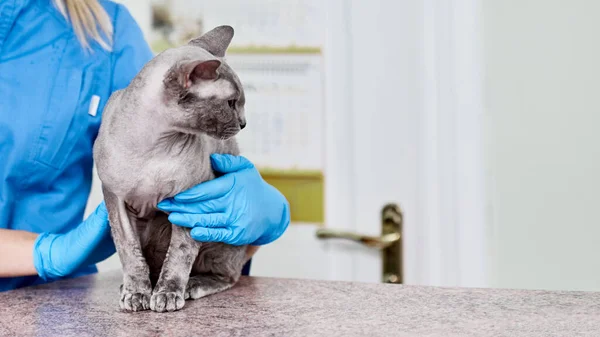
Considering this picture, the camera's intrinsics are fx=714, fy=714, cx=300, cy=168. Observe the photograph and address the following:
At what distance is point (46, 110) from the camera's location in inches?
52.0

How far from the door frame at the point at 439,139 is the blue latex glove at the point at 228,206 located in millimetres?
618

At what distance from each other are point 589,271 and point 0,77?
1.38 metres

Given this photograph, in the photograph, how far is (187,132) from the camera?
1025mm

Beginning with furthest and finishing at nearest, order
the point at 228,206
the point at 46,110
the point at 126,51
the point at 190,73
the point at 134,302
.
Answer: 1. the point at 126,51
2. the point at 46,110
3. the point at 228,206
4. the point at 134,302
5. the point at 190,73

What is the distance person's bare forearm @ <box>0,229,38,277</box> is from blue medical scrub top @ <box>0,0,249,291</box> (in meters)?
0.08

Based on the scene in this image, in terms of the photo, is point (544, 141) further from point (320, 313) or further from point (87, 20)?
point (87, 20)

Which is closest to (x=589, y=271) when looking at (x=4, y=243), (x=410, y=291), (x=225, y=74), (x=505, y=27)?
(x=505, y=27)

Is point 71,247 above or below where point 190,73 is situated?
below

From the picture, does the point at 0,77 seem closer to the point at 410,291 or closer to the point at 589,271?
the point at 410,291

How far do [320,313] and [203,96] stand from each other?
1.13ft

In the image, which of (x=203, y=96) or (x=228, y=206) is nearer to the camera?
(x=203, y=96)

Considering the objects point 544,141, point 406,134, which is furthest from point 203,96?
point 544,141

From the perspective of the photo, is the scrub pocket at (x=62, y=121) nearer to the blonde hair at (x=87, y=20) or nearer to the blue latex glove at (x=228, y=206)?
the blonde hair at (x=87, y=20)

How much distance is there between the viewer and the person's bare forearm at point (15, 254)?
1254mm
